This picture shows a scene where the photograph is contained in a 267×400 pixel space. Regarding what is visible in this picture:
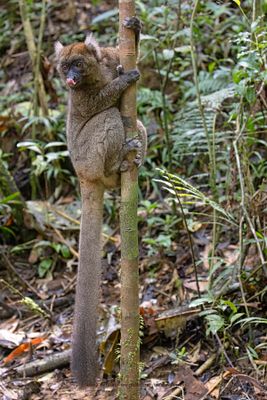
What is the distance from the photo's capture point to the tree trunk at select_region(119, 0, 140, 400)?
365 cm

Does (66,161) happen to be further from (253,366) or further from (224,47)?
(253,366)

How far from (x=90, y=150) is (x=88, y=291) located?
1126 millimetres

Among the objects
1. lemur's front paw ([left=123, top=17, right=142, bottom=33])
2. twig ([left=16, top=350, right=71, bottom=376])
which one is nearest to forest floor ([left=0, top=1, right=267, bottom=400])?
twig ([left=16, top=350, right=71, bottom=376])

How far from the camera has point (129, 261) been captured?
363cm

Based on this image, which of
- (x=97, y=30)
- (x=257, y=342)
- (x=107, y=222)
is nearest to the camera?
(x=257, y=342)

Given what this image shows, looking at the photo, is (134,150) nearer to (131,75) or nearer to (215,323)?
(131,75)

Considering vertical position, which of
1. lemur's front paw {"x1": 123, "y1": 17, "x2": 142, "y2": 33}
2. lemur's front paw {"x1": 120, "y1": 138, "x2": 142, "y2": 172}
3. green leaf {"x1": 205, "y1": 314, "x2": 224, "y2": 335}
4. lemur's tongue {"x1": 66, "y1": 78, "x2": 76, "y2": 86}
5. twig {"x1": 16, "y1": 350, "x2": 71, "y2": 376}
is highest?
lemur's front paw {"x1": 123, "y1": 17, "x2": 142, "y2": 33}

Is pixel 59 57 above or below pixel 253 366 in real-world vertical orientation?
above

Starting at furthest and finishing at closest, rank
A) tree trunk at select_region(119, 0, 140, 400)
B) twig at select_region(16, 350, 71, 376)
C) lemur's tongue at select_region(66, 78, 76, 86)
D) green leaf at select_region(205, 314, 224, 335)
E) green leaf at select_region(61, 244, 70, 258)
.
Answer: green leaf at select_region(61, 244, 70, 258) < twig at select_region(16, 350, 71, 376) < lemur's tongue at select_region(66, 78, 76, 86) < green leaf at select_region(205, 314, 224, 335) < tree trunk at select_region(119, 0, 140, 400)

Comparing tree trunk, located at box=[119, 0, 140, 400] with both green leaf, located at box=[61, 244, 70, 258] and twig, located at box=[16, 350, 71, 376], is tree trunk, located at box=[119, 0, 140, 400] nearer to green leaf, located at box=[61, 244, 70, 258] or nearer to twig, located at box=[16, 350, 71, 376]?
twig, located at box=[16, 350, 71, 376]

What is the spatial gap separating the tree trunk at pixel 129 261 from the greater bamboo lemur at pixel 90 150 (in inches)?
20.0

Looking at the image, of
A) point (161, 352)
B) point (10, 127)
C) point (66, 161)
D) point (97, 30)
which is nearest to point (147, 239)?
point (161, 352)

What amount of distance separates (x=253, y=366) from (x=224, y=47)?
499 cm

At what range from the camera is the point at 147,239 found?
6.42 metres
